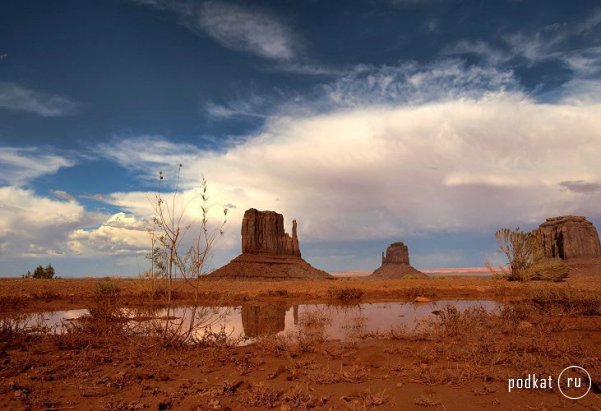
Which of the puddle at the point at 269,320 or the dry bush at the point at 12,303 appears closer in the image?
the puddle at the point at 269,320

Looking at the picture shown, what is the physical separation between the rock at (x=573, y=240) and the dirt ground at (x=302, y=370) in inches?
3248

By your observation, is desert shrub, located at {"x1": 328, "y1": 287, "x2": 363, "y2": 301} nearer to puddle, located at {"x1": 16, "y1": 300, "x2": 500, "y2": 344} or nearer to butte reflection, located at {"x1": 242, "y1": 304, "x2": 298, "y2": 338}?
butte reflection, located at {"x1": 242, "y1": 304, "x2": 298, "y2": 338}

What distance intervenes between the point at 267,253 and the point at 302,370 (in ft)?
316

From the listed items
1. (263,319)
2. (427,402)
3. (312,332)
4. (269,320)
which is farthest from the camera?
(263,319)

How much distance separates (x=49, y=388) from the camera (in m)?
5.97

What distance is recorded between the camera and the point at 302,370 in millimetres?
6953

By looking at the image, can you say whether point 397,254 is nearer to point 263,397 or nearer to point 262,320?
point 262,320

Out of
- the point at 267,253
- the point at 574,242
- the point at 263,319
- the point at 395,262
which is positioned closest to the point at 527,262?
the point at 263,319

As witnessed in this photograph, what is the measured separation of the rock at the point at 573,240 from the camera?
77.9 m

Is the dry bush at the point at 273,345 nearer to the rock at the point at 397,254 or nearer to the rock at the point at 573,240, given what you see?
the rock at the point at 573,240

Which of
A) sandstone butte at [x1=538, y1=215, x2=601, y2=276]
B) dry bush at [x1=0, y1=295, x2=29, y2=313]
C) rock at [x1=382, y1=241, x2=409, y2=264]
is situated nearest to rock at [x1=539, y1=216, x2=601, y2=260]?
sandstone butte at [x1=538, y1=215, x2=601, y2=276]

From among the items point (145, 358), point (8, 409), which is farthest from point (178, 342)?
point (8, 409)

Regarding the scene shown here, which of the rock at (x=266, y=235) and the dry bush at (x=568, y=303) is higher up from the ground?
the rock at (x=266, y=235)

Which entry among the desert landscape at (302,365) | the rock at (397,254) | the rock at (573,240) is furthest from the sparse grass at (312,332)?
the rock at (397,254)
